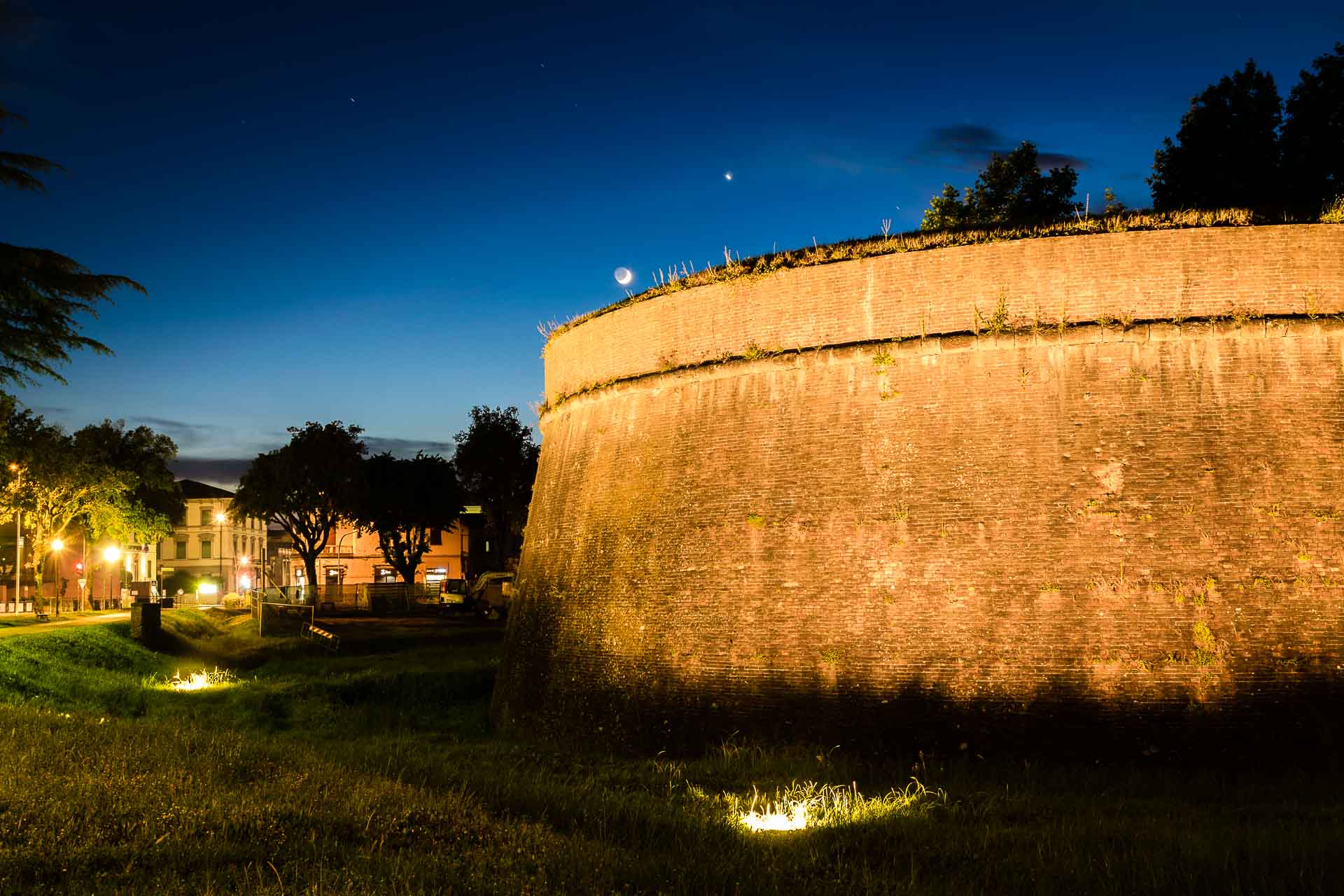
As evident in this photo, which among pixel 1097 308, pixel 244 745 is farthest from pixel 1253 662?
pixel 244 745

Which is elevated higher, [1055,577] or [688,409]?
[688,409]

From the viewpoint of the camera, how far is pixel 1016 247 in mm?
12055

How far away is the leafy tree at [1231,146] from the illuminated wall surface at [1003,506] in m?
15.2

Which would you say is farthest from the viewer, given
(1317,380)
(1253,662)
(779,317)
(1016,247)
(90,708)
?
(90,708)

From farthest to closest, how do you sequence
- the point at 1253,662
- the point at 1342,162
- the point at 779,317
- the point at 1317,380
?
the point at 1342,162, the point at 779,317, the point at 1317,380, the point at 1253,662

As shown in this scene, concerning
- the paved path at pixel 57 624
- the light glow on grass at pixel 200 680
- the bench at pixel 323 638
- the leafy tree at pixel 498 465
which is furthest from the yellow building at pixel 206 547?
the light glow on grass at pixel 200 680

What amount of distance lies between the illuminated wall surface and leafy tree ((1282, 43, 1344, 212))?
15147 millimetres

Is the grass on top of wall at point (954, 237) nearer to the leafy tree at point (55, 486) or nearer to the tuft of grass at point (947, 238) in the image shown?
the tuft of grass at point (947, 238)

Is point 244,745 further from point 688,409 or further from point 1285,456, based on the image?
point 1285,456

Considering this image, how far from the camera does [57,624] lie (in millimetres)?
29688

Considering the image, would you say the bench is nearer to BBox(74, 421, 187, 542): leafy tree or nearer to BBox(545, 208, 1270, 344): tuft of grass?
BBox(74, 421, 187, 542): leafy tree

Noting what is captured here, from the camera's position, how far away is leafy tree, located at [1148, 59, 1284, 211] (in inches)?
970

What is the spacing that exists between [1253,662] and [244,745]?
1050 cm

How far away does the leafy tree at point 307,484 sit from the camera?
1935 inches
